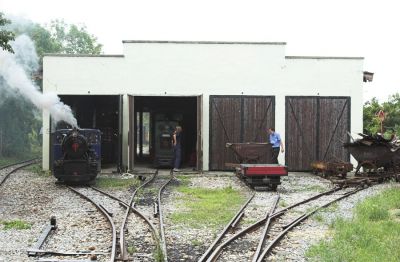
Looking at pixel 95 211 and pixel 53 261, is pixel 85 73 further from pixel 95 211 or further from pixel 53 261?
pixel 53 261

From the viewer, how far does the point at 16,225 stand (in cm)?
943

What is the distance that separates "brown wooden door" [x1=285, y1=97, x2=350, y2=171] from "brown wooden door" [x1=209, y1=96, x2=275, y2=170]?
972mm

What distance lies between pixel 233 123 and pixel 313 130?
10.4ft

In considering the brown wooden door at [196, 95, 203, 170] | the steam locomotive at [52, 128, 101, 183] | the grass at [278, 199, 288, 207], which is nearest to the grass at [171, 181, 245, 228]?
the grass at [278, 199, 288, 207]

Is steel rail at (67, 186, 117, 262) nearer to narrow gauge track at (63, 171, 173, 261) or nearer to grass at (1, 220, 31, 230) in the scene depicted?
narrow gauge track at (63, 171, 173, 261)

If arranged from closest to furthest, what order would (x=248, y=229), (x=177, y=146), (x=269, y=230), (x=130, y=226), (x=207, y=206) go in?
(x=248, y=229), (x=269, y=230), (x=130, y=226), (x=207, y=206), (x=177, y=146)

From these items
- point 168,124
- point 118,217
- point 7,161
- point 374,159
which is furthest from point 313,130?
point 7,161

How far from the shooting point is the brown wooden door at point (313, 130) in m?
21.0

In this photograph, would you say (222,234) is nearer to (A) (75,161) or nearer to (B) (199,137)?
(A) (75,161)

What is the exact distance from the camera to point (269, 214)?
10484 millimetres

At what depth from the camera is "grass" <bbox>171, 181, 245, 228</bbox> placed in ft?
32.8

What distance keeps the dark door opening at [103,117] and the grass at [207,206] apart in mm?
8468

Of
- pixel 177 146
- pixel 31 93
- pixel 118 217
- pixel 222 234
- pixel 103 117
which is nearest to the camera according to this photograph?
pixel 222 234

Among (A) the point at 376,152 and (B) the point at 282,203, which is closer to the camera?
(B) the point at 282,203
